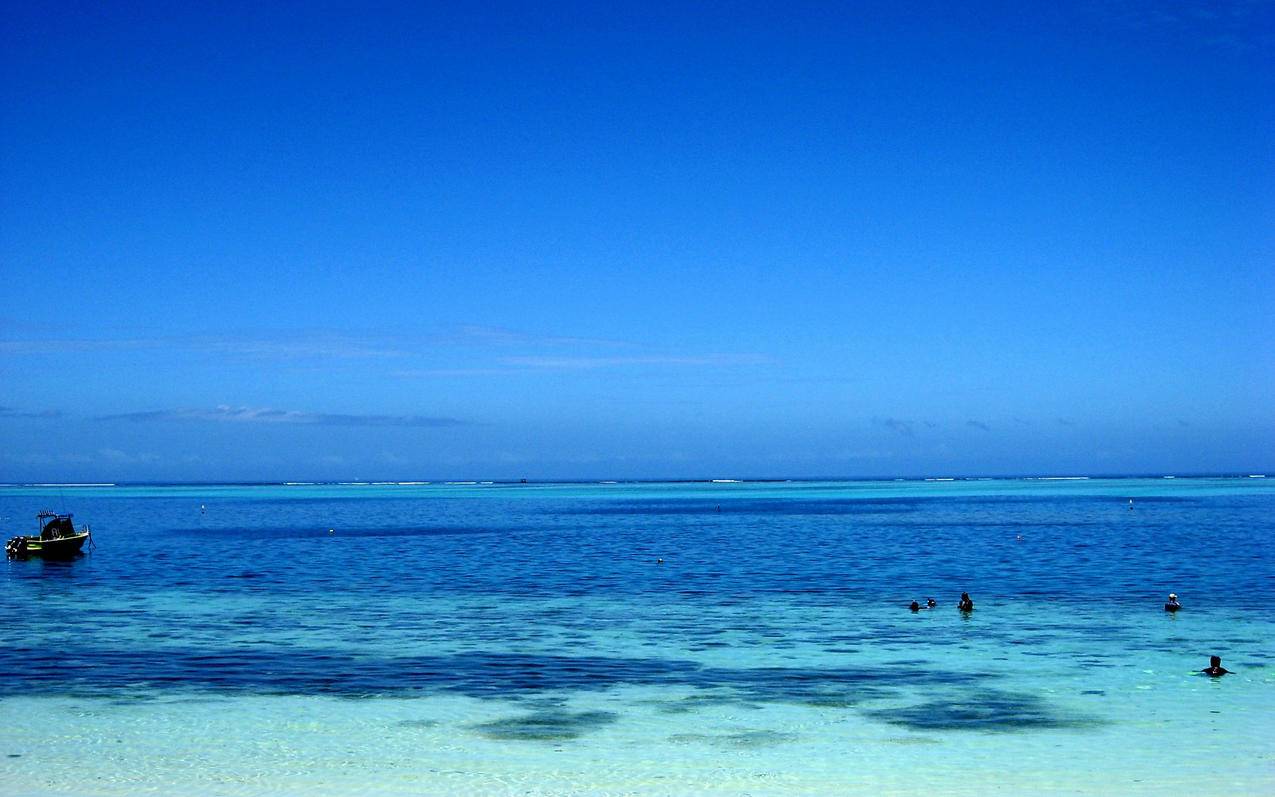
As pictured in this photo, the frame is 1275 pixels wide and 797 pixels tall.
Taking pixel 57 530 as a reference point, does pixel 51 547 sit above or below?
below

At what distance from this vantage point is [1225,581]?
48.3m

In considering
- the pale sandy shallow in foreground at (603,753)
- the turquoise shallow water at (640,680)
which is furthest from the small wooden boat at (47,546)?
the pale sandy shallow in foreground at (603,753)

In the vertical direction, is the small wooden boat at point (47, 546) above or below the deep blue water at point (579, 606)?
above

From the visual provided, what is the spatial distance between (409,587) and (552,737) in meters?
28.6

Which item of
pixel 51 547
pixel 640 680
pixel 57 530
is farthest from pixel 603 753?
pixel 57 530

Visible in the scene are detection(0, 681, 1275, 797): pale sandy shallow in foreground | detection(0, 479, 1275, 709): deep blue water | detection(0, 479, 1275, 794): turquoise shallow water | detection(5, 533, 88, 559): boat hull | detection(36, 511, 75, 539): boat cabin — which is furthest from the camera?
detection(36, 511, 75, 539): boat cabin

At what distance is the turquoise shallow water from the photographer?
1958 cm

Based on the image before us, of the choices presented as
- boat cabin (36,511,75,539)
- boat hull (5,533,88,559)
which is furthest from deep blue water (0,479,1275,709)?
boat cabin (36,511,75,539)

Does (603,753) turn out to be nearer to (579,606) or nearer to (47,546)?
(579,606)

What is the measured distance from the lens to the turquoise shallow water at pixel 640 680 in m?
19.6

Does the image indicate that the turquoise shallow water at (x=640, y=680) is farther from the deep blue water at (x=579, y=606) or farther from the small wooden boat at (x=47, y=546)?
the small wooden boat at (x=47, y=546)

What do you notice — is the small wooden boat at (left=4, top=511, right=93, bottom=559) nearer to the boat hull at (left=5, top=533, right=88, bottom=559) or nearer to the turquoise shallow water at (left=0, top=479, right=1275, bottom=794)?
the boat hull at (left=5, top=533, right=88, bottom=559)

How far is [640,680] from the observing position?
27094mm

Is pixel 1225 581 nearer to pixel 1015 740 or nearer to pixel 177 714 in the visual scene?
pixel 1015 740
